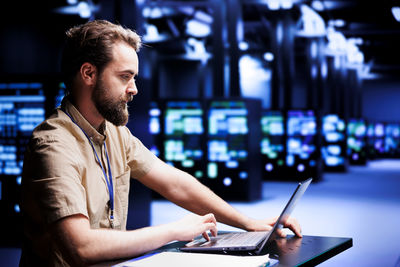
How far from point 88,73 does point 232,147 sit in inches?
326

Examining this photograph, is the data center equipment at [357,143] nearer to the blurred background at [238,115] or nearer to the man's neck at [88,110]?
the blurred background at [238,115]

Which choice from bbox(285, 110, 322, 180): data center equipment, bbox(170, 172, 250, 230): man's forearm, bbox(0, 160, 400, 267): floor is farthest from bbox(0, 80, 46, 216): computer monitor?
bbox(285, 110, 322, 180): data center equipment

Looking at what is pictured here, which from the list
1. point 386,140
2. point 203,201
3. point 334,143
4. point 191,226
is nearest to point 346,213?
point 203,201

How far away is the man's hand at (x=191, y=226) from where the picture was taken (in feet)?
6.18

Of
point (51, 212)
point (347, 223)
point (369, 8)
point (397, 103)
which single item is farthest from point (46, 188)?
point (397, 103)

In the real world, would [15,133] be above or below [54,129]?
below

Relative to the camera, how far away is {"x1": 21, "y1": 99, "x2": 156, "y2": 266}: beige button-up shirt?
1746 mm

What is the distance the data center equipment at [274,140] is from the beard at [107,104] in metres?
12.2

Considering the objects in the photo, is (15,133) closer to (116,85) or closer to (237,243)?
(116,85)

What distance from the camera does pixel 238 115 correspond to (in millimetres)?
10148

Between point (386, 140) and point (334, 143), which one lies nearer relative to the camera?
point (334, 143)

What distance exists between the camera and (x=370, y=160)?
25484 mm

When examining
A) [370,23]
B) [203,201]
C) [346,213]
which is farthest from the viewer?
[370,23]

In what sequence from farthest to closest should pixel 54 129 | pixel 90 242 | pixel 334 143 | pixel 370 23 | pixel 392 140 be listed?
1. pixel 392 140
2. pixel 370 23
3. pixel 334 143
4. pixel 54 129
5. pixel 90 242
